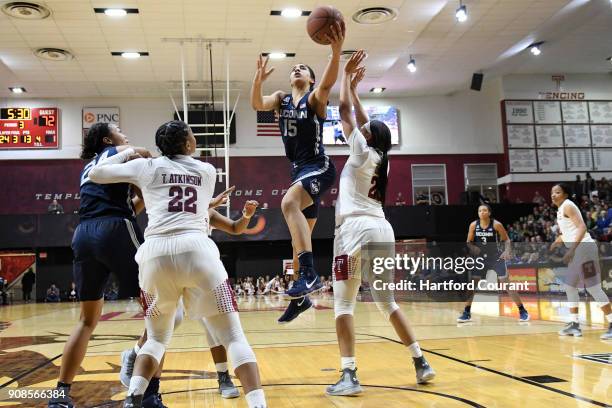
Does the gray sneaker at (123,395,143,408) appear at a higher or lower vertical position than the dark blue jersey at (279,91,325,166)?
lower

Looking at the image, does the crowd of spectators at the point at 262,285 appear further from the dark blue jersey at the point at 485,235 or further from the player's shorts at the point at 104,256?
the player's shorts at the point at 104,256

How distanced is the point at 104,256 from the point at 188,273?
100 cm

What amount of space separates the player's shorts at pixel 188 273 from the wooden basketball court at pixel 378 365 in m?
1.20

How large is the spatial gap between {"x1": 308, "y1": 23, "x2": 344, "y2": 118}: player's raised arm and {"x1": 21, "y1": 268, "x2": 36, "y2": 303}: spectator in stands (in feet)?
64.6

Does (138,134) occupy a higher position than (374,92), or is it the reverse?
(374,92)

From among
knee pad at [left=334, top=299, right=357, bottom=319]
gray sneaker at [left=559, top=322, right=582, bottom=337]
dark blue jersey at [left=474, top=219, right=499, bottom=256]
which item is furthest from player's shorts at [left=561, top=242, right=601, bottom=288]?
knee pad at [left=334, top=299, right=357, bottom=319]

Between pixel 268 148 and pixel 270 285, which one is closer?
pixel 270 285

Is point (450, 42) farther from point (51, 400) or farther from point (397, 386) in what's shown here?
point (51, 400)

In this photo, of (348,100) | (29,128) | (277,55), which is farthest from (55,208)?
(348,100)

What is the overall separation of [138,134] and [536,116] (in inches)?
638

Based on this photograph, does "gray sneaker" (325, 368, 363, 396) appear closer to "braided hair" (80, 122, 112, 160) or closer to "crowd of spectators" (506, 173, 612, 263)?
"braided hair" (80, 122, 112, 160)

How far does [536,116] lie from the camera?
22578 mm

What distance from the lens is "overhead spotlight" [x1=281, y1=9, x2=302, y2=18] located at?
14109 millimetres

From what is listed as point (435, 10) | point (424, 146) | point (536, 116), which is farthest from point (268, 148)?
point (536, 116)
